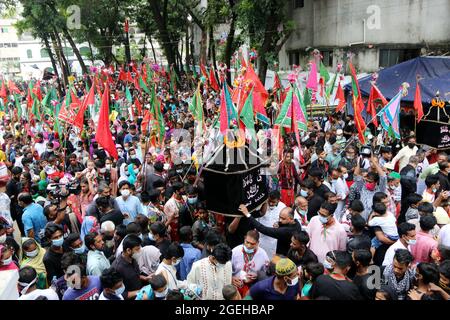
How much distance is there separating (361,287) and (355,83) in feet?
21.3

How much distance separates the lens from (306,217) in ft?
17.5

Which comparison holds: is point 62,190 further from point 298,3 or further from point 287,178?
point 298,3

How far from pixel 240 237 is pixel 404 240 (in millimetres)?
1855

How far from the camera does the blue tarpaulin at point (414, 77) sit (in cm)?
1082

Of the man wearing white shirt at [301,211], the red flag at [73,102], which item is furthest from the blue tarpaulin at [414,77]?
the red flag at [73,102]

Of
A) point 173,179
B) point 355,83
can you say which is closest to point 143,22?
point 355,83

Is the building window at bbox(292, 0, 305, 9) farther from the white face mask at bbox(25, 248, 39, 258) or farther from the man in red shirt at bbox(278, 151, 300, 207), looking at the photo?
the white face mask at bbox(25, 248, 39, 258)

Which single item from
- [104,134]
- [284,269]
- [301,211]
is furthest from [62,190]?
[284,269]

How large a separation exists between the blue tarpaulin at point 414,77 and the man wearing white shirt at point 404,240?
7.59 meters

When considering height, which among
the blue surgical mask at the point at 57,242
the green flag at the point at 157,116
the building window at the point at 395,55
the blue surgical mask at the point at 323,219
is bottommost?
the blue surgical mask at the point at 57,242

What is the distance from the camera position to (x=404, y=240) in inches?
163

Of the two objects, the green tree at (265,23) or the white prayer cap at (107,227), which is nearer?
the white prayer cap at (107,227)

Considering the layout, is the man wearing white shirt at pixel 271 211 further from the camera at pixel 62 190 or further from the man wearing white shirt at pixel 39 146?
the man wearing white shirt at pixel 39 146
